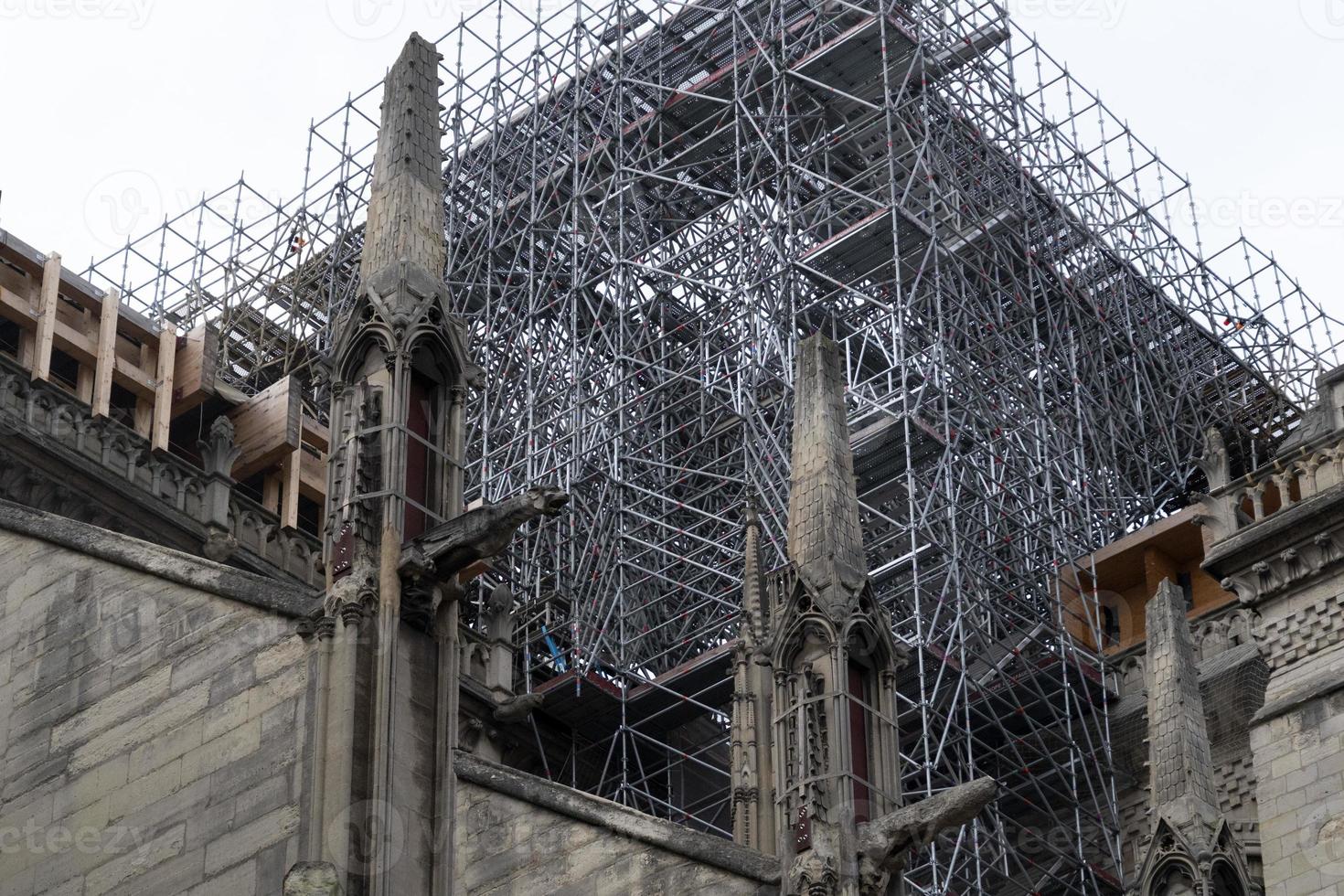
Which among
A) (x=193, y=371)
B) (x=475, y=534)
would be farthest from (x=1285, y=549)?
(x=193, y=371)

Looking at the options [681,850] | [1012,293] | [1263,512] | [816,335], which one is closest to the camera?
[681,850]

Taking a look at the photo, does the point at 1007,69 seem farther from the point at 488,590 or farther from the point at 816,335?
the point at 816,335

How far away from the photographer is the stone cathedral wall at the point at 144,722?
44.4 feet

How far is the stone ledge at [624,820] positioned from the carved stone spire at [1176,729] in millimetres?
4828

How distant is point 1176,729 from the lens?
20000 mm

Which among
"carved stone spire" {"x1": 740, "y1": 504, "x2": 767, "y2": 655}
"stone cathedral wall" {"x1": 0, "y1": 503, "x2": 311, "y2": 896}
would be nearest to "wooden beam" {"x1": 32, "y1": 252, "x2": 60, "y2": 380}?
"carved stone spire" {"x1": 740, "y1": 504, "x2": 767, "y2": 655}

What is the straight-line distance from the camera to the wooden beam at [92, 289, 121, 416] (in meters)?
28.9

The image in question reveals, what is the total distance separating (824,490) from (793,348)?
62.0 ft

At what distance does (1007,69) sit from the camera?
41.2 meters

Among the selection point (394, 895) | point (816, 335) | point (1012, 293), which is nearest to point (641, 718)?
point (1012, 293)

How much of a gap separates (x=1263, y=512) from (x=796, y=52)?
15.2 meters

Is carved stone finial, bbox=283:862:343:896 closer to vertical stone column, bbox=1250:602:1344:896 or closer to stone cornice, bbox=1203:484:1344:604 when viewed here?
vertical stone column, bbox=1250:602:1344:896

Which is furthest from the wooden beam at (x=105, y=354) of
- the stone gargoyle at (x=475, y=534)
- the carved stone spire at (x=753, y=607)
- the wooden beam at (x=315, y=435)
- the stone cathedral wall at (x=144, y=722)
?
the stone gargoyle at (x=475, y=534)

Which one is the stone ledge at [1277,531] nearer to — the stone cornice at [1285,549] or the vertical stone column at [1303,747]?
the stone cornice at [1285,549]
